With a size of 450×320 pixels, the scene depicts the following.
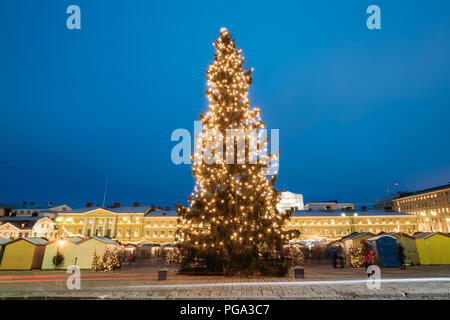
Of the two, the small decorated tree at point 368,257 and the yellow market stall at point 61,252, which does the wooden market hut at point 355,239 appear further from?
the yellow market stall at point 61,252

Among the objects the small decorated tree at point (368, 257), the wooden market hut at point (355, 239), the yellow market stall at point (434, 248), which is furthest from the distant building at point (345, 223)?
the small decorated tree at point (368, 257)

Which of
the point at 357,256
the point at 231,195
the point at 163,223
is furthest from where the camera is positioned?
the point at 163,223

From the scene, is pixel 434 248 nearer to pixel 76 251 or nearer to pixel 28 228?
pixel 76 251

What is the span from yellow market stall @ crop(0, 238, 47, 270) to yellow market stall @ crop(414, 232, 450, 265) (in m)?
32.2

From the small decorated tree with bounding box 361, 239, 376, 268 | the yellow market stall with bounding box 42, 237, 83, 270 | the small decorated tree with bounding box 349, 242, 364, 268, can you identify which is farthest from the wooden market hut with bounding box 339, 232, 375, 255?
the yellow market stall with bounding box 42, 237, 83, 270

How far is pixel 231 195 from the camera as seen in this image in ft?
42.5

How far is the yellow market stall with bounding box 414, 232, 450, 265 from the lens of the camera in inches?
819

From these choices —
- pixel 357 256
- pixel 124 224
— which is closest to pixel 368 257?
pixel 357 256

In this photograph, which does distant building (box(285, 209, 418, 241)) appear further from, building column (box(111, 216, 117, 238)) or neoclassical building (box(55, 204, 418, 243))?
building column (box(111, 216, 117, 238))

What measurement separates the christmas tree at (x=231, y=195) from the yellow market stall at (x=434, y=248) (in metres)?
16.0

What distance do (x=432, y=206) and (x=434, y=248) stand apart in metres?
79.8

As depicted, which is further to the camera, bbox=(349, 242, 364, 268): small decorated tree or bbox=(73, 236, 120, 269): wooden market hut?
bbox=(349, 242, 364, 268): small decorated tree

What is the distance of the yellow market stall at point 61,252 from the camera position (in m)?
18.6
